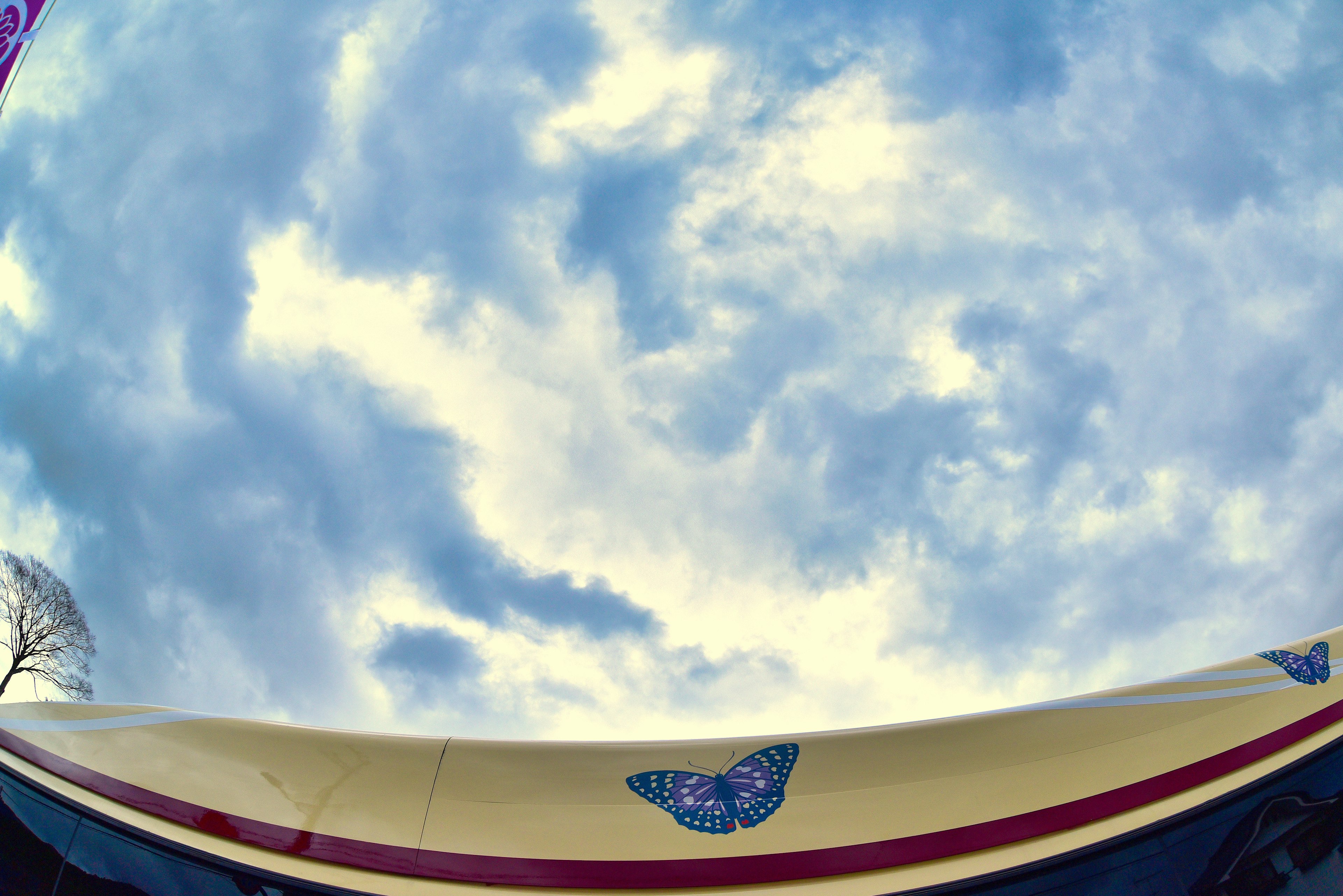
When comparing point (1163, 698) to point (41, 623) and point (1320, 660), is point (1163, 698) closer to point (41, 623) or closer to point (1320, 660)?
point (1320, 660)

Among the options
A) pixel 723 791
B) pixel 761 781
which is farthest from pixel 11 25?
pixel 761 781

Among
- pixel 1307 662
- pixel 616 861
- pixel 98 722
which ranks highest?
pixel 1307 662

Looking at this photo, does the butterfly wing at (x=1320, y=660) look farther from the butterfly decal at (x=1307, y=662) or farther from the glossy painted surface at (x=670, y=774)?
the glossy painted surface at (x=670, y=774)

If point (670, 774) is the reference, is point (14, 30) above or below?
above

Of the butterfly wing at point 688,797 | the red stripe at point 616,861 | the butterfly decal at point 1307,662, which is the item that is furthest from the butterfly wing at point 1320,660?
the butterfly wing at point 688,797

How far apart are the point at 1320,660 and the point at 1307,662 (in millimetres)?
127

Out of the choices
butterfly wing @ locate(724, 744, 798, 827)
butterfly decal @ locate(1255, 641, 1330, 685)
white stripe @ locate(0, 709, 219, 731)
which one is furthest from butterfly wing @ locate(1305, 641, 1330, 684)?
white stripe @ locate(0, 709, 219, 731)

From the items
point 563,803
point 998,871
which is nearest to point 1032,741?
point 998,871

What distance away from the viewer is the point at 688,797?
202 inches

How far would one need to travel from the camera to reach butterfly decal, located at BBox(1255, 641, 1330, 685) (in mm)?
5668

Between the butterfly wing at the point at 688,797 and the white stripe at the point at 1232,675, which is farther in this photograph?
the white stripe at the point at 1232,675

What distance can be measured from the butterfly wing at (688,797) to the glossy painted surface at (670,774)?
0.18 feet

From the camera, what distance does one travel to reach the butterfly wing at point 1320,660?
567 cm

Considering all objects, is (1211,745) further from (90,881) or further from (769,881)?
(90,881)
